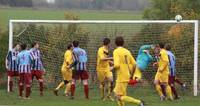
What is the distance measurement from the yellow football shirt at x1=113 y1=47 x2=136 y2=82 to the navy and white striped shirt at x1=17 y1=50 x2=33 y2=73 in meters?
6.28

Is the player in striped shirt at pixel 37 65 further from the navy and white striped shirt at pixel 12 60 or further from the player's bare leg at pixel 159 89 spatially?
the player's bare leg at pixel 159 89

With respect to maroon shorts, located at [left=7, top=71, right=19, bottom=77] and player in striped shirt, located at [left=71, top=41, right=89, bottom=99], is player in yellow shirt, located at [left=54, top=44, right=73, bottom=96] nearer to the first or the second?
player in striped shirt, located at [left=71, top=41, right=89, bottom=99]

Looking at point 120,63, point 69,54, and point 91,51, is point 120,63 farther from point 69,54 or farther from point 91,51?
point 91,51

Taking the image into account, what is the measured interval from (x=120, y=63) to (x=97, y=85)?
322 inches

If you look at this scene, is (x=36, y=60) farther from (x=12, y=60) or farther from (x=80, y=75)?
(x=80, y=75)

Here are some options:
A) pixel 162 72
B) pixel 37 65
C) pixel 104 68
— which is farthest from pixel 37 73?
pixel 162 72

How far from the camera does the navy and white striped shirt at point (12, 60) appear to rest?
84.1ft

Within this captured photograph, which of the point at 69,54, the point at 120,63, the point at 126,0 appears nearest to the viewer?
the point at 120,63


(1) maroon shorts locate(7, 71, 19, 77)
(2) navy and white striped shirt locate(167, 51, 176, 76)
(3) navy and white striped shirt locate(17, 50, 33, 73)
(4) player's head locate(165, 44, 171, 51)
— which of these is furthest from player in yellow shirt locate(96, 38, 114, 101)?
(1) maroon shorts locate(7, 71, 19, 77)

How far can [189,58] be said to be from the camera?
25.3 m

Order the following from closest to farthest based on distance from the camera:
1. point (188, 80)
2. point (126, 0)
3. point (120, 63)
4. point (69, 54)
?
1. point (120, 63)
2. point (69, 54)
3. point (188, 80)
4. point (126, 0)

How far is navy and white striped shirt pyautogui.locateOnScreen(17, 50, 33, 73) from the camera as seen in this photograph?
2377cm

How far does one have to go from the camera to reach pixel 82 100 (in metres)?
23.0

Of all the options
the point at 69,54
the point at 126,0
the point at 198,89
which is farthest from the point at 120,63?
the point at 126,0
